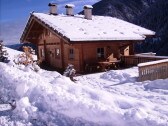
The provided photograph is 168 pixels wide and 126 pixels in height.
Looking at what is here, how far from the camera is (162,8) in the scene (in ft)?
290

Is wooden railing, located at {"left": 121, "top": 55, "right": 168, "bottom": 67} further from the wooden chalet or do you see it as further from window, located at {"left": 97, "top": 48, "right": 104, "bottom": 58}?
window, located at {"left": 97, "top": 48, "right": 104, "bottom": 58}

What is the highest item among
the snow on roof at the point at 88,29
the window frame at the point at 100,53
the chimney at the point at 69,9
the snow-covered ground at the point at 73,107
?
the chimney at the point at 69,9

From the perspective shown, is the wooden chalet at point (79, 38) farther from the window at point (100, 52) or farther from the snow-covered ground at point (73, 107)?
the snow-covered ground at point (73, 107)

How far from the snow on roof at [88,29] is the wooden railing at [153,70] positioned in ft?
19.4

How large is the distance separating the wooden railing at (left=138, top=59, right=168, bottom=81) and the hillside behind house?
1338 inches

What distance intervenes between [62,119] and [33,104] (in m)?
1.46

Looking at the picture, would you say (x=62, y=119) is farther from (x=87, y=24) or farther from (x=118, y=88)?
(x=87, y=24)

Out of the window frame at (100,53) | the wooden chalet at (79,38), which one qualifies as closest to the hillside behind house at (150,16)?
the wooden chalet at (79,38)

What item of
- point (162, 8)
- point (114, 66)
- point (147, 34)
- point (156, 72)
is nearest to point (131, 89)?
point (156, 72)

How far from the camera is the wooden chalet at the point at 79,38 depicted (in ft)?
65.6

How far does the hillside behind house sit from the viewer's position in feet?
247

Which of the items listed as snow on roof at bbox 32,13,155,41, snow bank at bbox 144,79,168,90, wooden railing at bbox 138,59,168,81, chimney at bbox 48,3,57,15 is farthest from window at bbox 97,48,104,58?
snow bank at bbox 144,79,168,90

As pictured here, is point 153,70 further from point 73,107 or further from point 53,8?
point 53,8

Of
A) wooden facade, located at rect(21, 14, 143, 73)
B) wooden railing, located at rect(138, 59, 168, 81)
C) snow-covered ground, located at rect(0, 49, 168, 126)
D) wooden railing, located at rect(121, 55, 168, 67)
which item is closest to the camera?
snow-covered ground, located at rect(0, 49, 168, 126)
